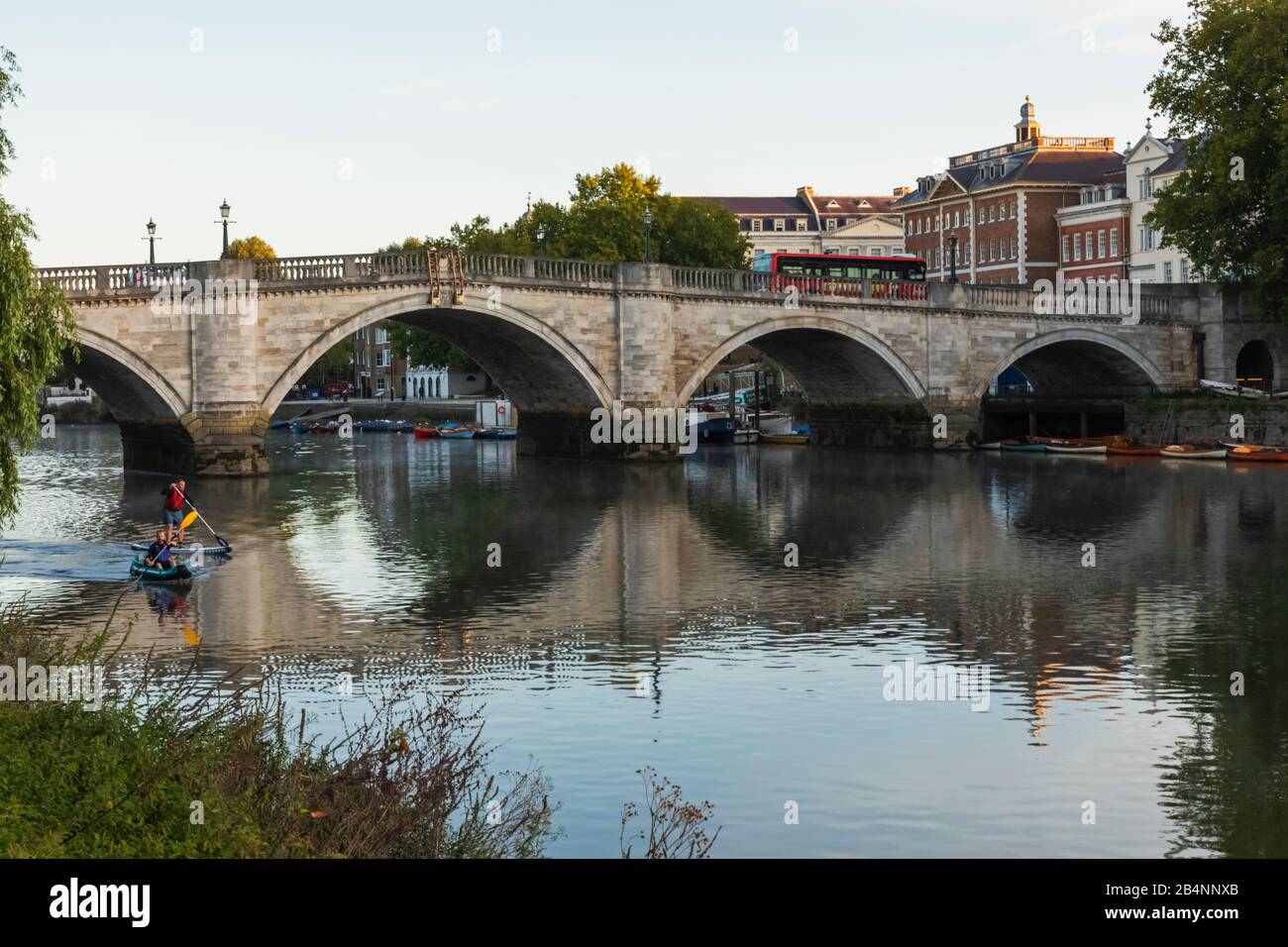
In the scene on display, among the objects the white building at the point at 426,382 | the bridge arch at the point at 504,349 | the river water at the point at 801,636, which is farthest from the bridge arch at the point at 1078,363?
the white building at the point at 426,382

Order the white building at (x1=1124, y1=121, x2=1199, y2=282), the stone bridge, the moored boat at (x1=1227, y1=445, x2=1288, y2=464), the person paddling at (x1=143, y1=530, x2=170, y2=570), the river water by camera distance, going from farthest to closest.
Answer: the white building at (x1=1124, y1=121, x2=1199, y2=282) → the moored boat at (x1=1227, y1=445, x2=1288, y2=464) → the stone bridge → the person paddling at (x1=143, y1=530, x2=170, y2=570) → the river water

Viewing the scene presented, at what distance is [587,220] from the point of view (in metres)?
72.0

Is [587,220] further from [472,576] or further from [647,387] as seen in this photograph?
[472,576]

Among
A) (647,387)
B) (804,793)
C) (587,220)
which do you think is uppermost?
(587,220)

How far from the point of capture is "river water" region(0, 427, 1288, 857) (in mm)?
12359

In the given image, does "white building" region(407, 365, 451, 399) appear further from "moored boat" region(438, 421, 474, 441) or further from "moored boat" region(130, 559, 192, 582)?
"moored boat" region(130, 559, 192, 582)

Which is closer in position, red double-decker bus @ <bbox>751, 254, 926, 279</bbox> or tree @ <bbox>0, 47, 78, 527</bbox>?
tree @ <bbox>0, 47, 78, 527</bbox>

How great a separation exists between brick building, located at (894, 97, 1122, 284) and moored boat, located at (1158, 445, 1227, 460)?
38822mm

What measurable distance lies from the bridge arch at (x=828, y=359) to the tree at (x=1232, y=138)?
9857mm

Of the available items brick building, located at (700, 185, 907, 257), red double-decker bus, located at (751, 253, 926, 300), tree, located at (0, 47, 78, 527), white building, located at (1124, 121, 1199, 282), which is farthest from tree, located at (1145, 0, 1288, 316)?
brick building, located at (700, 185, 907, 257)

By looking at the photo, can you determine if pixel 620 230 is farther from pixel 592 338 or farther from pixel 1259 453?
pixel 1259 453

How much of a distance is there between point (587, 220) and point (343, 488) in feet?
101
